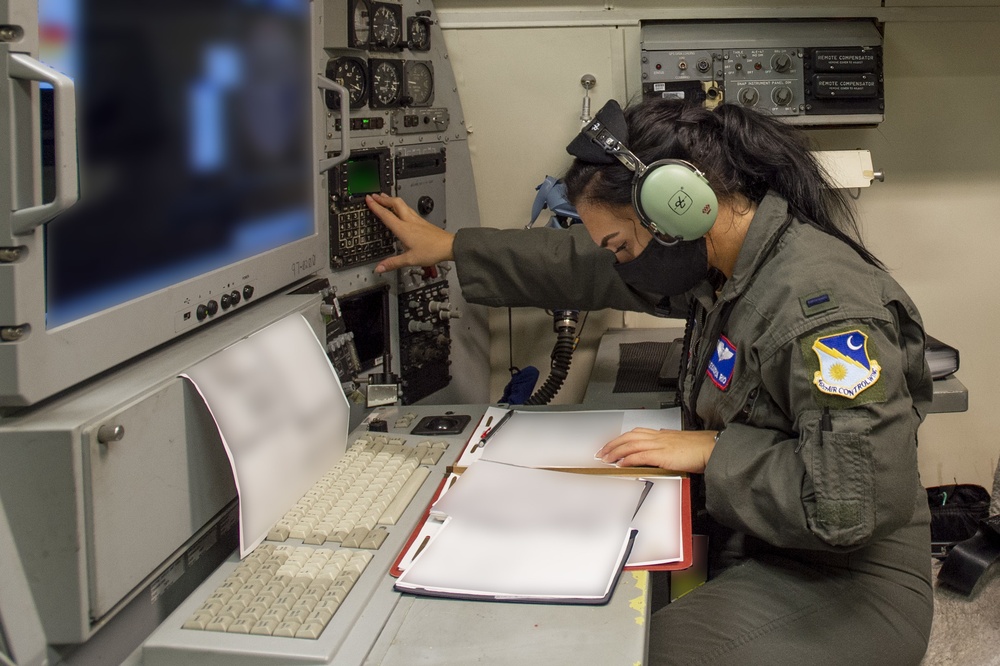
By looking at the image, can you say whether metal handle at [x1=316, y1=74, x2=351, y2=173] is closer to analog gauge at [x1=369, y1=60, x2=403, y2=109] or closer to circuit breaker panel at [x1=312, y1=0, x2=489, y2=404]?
circuit breaker panel at [x1=312, y1=0, x2=489, y2=404]

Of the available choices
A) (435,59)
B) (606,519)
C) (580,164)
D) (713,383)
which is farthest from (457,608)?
(435,59)

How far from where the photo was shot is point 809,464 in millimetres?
1226

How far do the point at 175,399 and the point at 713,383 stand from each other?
83 centimetres

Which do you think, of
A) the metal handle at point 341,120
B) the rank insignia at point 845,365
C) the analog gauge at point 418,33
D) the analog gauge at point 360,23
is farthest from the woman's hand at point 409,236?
the rank insignia at point 845,365

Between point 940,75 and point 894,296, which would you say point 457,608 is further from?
point 940,75

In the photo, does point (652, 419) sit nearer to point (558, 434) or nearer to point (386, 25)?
point (558, 434)

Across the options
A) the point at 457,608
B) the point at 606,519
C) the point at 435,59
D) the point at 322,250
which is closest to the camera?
the point at 457,608

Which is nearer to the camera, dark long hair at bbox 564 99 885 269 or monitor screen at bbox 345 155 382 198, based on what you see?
dark long hair at bbox 564 99 885 269

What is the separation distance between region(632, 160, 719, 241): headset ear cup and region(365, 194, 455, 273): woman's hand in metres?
0.72

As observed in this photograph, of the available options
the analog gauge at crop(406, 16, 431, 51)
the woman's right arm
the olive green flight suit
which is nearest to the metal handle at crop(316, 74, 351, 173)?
the woman's right arm

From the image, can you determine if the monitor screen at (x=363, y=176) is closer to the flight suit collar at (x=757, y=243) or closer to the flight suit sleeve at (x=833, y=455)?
the flight suit collar at (x=757, y=243)

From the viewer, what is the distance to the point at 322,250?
176 cm

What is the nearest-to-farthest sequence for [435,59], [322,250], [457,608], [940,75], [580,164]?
1. [457,608]
2. [580,164]
3. [322,250]
4. [435,59]
5. [940,75]

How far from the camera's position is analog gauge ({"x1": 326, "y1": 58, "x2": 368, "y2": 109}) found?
1.81 metres
